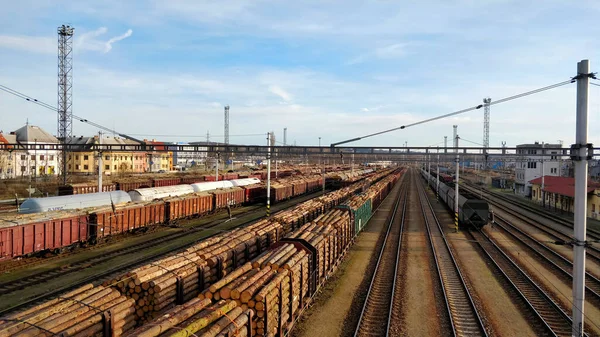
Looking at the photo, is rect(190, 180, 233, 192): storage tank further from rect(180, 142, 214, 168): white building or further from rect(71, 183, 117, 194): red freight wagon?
rect(71, 183, 117, 194): red freight wagon

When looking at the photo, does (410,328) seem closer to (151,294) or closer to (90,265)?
(151,294)

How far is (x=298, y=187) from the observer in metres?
59.2

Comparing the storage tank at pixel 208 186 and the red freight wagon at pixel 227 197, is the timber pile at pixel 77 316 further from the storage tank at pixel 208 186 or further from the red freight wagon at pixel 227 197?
the storage tank at pixel 208 186

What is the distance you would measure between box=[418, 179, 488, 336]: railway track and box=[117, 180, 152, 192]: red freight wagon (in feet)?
112

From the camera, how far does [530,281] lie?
62.0 feet

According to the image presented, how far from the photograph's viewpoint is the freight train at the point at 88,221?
757 inches

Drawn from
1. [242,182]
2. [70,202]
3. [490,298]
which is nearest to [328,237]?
[490,298]

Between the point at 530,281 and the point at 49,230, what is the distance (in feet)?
81.8

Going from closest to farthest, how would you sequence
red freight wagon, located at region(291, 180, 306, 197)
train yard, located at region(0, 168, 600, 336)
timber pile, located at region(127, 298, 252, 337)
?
1. timber pile, located at region(127, 298, 252, 337)
2. train yard, located at region(0, 168, 600, 336)
3. red freight wagon, located at region(291, 180, 306, 197)

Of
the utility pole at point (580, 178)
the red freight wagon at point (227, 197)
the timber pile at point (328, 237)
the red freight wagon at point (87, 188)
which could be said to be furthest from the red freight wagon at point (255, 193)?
the utility pole at point (580, 178)

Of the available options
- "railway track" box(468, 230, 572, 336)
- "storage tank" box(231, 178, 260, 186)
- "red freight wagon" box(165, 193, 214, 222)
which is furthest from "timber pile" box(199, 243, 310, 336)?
"storage tank" box(231, 178, 260, 186)

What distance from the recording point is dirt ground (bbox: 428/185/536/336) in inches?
547

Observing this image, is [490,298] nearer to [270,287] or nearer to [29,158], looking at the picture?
[270,287]

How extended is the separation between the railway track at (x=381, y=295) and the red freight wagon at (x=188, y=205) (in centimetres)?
1679
